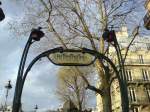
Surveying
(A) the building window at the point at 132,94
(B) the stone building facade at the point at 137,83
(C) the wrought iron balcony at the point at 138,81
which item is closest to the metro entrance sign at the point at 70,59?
(B) the stone building facade at the point at 137,83

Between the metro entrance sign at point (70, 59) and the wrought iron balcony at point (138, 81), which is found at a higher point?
the wrought iron balcony at point (138, 81)

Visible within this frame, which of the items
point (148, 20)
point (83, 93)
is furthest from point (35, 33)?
point (83, 93)

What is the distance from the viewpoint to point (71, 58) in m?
9.06

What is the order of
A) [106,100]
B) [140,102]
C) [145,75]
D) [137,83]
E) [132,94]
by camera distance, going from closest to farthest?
1. [106,100]
2. [140,102]
3. [132,94]
4. [137,83]
5. [145,75]

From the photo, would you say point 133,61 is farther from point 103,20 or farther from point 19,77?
point 19,77

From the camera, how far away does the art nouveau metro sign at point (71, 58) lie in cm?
902

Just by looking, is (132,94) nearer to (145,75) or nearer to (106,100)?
(145,75)

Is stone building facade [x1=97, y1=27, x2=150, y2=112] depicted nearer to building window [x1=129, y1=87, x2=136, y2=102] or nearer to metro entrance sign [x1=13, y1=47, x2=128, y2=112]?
building window [x1=129, y1=87, x2=136, y2=102]

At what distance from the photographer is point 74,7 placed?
1867 centimetres

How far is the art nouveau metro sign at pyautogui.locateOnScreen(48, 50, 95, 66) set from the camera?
29.6 ft

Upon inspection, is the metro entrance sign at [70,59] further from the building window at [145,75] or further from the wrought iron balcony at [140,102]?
the building window at [145,75]

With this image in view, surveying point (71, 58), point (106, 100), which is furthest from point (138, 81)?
point (71, 58)

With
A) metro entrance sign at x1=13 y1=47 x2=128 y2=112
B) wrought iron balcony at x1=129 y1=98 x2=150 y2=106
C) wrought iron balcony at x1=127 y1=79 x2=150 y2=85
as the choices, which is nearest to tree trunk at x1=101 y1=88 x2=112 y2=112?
metro entrance sign at x1=13 y1=47 x2=128 y2=112

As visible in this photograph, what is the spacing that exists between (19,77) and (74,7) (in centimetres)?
1044
